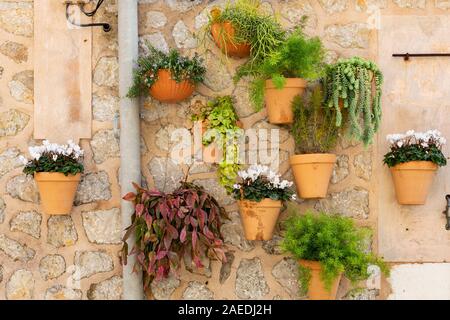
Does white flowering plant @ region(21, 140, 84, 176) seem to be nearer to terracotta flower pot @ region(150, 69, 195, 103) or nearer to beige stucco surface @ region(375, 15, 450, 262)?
terracotta flower pot @ region(150, 69, 195, 103)

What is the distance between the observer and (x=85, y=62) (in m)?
4.12

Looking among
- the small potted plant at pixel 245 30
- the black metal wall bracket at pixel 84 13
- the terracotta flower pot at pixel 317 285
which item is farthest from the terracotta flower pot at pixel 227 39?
the terracotta flower pot at pixel 317 285

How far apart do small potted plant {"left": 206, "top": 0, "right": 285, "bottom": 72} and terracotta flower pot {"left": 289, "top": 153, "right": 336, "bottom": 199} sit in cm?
65

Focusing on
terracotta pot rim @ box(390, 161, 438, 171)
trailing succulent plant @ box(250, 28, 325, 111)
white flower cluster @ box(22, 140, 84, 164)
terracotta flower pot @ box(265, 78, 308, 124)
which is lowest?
terracotta pot rim @ box(390, 161, 438, 171)

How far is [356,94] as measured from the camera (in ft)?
12.6

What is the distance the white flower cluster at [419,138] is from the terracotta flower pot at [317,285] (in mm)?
873

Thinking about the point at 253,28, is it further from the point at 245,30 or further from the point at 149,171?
the point at 149,171

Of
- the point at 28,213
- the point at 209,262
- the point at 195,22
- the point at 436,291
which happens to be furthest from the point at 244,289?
the point at 195,22

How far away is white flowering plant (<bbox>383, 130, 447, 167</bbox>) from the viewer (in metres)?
3.84

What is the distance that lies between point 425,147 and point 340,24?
942 millimetres

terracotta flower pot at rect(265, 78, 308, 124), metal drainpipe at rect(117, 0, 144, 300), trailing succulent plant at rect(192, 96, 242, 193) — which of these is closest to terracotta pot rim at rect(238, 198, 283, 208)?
trailing succulent plant at rect(192, 96, 242, 193)

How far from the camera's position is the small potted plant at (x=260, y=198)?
12.4 ft

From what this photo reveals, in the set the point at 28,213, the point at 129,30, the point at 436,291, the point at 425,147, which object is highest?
the point at 129,30

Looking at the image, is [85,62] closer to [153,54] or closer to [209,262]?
[153,54]
